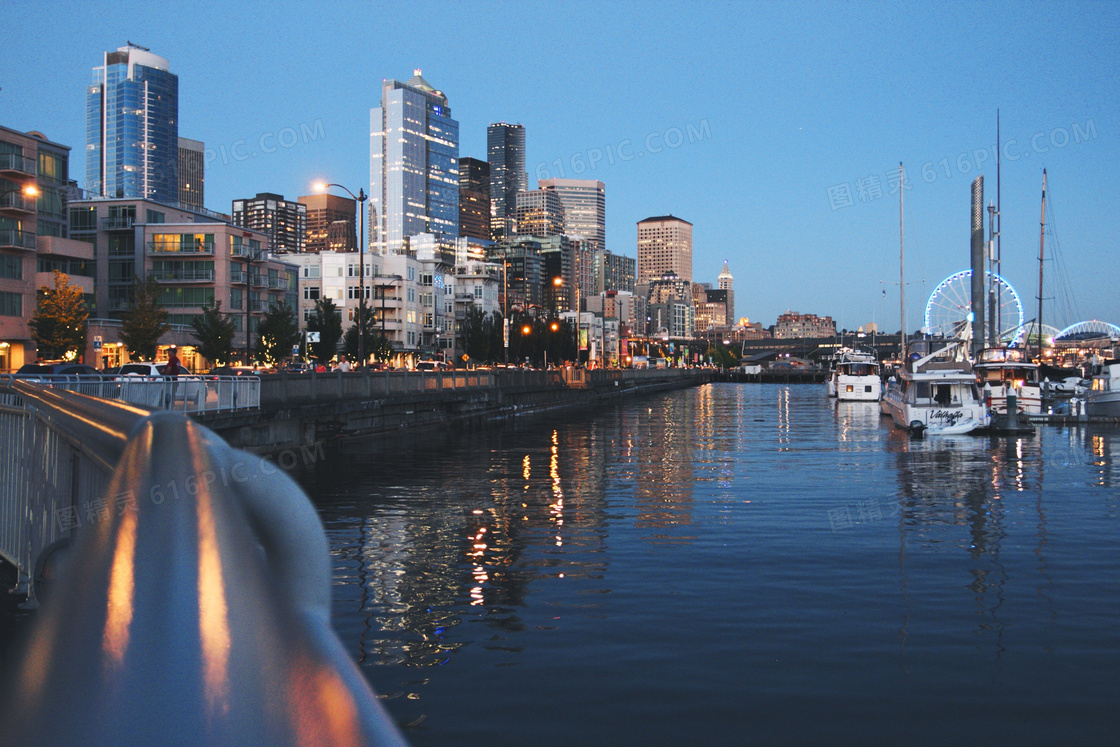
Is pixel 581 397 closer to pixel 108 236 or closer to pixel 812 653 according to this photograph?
pixel 108 236

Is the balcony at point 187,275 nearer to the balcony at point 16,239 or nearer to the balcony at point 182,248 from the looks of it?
the balcony at point 182,248

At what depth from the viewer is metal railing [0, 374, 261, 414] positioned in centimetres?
2152

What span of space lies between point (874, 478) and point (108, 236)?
76.7 metres

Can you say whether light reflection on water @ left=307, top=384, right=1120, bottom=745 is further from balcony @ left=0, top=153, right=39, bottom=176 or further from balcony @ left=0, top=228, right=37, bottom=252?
balcony @ left=0, top=153, right=39, bottom=176

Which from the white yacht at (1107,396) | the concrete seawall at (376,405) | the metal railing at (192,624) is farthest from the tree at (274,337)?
the metal railing at (192,624)

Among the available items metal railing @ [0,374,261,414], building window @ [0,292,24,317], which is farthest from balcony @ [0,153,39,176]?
metal railing @ [0,374,261,414]

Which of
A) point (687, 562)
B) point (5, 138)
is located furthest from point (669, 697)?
point (5, 138)

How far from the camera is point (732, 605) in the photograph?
38.3 feet

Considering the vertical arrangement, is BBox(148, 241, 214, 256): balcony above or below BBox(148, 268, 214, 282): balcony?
above

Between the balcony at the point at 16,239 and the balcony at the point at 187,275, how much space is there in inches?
930

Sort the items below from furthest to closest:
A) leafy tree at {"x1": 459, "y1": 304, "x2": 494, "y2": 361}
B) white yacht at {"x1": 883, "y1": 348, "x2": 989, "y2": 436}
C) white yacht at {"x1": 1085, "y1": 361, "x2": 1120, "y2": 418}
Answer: leafy tree at {"x1": 459, "y1": 304, "x2": 494, "y2": 361} → white yacht at {"x1": 1085, "y1": 361, "x2": 1120, "y2": 418} → white yacht at {"x1": 883, "y1": 348, "x2": 989, "y2": 436}

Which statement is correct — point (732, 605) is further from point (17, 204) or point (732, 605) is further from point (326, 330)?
point (326, 330)

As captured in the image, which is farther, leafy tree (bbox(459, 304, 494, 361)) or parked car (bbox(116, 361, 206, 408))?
leafy tree (bbox(459, 304, 494, 361))

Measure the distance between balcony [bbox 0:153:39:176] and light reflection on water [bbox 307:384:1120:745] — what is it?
4446 centimetres
